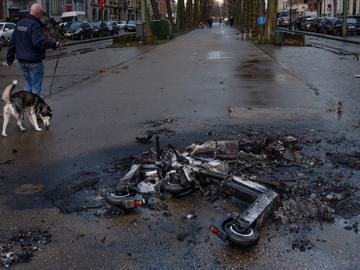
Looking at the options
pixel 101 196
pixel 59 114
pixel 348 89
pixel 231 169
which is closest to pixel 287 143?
pixel 231 169

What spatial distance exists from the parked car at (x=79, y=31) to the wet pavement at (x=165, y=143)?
30940 mm

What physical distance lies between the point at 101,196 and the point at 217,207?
1171 mm

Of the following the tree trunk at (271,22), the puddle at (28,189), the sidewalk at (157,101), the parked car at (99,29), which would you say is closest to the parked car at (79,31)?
the parked car at (99,29)

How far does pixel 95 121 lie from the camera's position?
351 inches

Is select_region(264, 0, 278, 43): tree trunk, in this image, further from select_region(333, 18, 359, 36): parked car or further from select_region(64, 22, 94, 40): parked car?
select_region(64, 22, 94, 40): parked car

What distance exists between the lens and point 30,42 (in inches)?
336

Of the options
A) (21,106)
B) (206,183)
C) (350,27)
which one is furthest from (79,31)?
(206,183)

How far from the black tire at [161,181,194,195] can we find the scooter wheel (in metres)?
1.08

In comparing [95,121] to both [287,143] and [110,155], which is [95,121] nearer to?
[110,155]

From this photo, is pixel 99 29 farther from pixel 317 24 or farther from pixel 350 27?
pixel 350 27

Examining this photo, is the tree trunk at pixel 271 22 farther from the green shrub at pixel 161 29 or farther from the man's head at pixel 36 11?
the man's head at pixel 36 11

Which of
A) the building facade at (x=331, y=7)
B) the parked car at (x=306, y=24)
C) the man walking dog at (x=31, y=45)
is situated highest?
the building facade at (x=331, y=7)

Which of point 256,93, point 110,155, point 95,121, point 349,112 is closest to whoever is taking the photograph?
point 110,155

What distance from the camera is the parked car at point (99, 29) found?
52.4m
